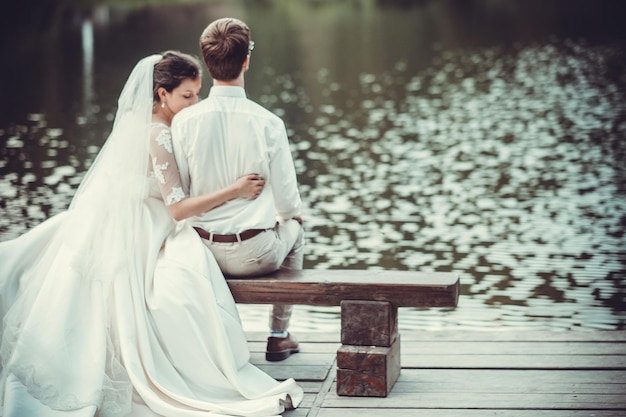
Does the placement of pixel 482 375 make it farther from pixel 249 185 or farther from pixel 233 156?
pixel 233 156

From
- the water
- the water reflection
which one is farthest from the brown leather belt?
the water reflection

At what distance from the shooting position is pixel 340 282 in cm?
363

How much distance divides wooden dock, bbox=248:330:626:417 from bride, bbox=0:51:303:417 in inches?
11.3

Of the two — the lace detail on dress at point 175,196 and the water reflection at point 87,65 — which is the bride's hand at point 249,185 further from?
the water reflection at point 87,65

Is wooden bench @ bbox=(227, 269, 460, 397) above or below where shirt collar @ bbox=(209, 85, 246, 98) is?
below

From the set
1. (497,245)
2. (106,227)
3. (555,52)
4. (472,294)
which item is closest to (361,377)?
(106,227)

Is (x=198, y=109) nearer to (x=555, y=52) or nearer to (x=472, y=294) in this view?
(x=472, y=294)

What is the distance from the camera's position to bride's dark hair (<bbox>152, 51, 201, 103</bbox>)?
3.87 meters

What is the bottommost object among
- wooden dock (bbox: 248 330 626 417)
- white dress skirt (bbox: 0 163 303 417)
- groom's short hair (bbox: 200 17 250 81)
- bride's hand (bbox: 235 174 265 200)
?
wooden dock (bbox: 248 330 626 417)

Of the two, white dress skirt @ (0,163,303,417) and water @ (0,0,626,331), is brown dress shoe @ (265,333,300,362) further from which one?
water @ (0,0,626,331)

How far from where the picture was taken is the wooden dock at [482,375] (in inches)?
137

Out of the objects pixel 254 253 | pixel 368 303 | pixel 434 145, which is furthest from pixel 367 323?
pixel 434 145

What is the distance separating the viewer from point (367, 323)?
3.64 metres

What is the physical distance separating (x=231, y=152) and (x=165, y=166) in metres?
0.23
